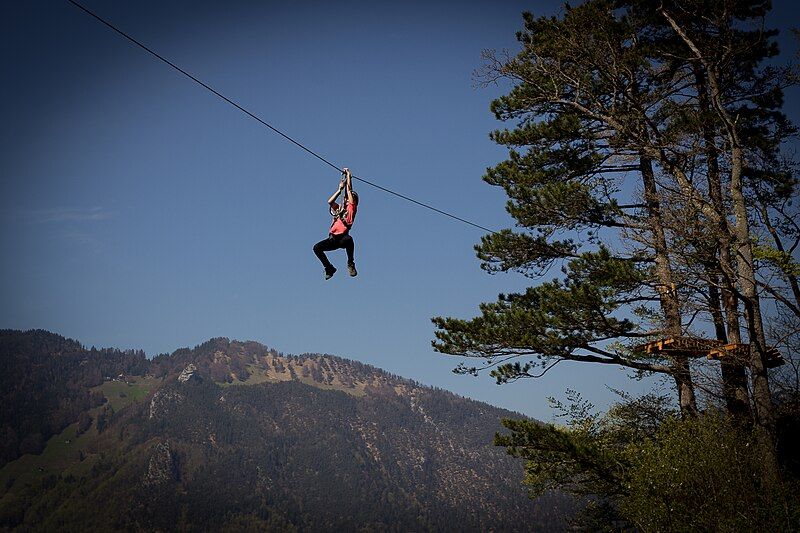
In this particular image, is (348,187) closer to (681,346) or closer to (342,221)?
(342,221)

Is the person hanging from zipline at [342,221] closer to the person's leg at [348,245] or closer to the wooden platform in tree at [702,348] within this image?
the person's leg at [348,245]

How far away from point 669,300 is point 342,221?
8016mm

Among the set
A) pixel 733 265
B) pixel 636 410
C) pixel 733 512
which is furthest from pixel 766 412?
pixel 636 410

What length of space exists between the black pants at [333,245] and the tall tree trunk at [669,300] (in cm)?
666

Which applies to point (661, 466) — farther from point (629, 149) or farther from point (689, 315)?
point (629, 149)

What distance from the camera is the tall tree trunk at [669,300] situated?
16.5 metres

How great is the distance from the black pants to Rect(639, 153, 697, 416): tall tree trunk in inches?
262

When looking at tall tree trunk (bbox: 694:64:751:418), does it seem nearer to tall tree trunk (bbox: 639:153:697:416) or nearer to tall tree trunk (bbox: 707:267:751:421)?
tall tree trunk (bbox: 707:267:751:421)

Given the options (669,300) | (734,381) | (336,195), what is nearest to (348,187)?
(336,195)

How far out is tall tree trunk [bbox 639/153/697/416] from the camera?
648 inches

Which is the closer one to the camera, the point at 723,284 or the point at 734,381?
the point at 723,284

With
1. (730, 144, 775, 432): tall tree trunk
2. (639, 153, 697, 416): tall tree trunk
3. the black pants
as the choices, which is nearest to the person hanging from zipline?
the black pants

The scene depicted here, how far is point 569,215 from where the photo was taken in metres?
17.9

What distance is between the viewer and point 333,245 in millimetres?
13789
